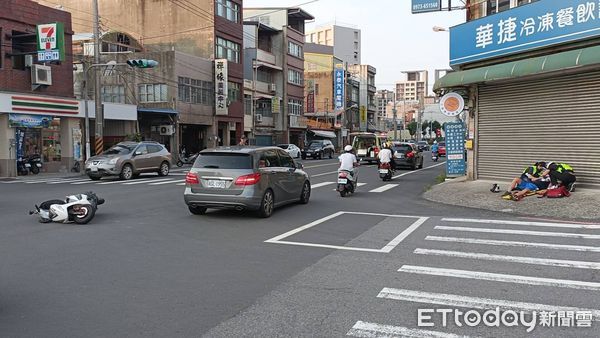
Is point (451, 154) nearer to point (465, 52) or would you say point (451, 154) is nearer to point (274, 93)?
point (465, 52)

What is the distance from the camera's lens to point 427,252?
311 inches

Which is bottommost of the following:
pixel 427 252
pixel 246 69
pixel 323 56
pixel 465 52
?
pixel 427 252

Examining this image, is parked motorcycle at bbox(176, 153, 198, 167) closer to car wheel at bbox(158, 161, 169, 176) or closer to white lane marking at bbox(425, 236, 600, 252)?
car wheel at bbox(158, 161, 169, 176)

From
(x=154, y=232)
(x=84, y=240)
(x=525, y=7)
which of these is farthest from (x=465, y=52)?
(x=84, y=240)

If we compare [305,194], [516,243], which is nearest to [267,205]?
[305,194]

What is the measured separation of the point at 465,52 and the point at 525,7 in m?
2.72

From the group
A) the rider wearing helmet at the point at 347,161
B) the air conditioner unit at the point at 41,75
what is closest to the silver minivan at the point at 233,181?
the rider wearing helmet at the point at 347,161

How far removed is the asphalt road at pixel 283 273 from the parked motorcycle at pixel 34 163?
15.4 m

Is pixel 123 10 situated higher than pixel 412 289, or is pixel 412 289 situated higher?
pixel 123 10

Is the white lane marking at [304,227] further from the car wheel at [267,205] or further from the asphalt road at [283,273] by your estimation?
the car wheel at [267,205]

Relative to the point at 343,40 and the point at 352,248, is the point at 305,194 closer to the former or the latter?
the point at 352,248

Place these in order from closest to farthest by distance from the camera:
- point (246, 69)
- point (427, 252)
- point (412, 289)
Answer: point (412, 289) < point (427, 252) < point (246, 69)

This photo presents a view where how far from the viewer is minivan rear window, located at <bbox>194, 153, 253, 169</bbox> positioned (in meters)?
11.1

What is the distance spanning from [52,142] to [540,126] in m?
24.2
